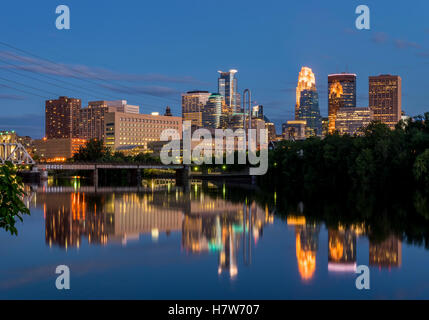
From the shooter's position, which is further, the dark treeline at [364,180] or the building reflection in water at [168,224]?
the dark treeline at [364,180]

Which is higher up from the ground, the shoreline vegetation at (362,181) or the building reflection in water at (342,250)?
the shoreline vegetation at (362,181)

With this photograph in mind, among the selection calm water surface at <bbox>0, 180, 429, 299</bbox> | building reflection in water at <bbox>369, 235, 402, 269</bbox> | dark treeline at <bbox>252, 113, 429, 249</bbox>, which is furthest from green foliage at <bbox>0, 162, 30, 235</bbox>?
dark treeline at <bbox>252, 113, 429, 249</bbox>

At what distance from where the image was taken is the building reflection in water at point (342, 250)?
25594 millimetres

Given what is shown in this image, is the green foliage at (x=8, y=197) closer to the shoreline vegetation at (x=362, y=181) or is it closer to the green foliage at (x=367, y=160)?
the shoreline vegetation at (x=362, y=181)

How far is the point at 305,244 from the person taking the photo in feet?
105

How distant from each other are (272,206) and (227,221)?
1355cm

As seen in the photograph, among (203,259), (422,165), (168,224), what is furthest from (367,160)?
(203,259)

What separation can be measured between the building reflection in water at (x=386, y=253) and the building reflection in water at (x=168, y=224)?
21.3ft

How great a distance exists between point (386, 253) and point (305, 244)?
16.2 ft

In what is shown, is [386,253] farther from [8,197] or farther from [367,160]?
[367,160]

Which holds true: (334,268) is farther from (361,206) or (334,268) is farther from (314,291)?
(361,206)

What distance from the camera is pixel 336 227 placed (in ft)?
127

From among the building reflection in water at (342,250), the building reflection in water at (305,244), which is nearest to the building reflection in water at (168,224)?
the building reflection in water at (305,244)
